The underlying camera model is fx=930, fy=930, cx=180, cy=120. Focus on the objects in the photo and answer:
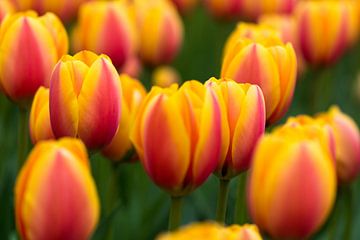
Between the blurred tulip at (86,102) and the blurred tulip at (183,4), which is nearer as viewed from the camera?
the blurred tulip at (86,102)

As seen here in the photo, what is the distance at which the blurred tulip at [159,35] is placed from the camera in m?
2.27

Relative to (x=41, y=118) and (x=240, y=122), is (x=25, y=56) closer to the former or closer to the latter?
(x=41, y=118)

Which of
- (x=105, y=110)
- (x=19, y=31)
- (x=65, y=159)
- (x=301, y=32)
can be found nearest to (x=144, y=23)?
(x=301, y=32)

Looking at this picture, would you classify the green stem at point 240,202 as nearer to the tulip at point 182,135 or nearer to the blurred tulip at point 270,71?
the blurred tulip at point 270,71

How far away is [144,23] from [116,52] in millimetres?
473

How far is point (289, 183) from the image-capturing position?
3.22 feet

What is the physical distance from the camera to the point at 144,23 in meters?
2.34

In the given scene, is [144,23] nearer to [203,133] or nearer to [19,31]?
[19,31]

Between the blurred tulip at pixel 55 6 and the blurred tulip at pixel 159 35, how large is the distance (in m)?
0.17

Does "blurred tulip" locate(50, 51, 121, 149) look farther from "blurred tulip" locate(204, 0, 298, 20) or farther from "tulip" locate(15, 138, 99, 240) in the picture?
"blurred tulip" locate(204, 0, 298, 20)

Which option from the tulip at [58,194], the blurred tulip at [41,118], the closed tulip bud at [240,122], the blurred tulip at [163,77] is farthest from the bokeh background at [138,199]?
the tulip at [58,194]

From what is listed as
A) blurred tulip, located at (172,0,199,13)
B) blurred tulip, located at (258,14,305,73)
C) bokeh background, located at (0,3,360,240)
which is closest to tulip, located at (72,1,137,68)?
bokeh background, located at (0,3,360,240)

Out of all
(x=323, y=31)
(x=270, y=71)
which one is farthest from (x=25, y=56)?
(x=323, y=31)

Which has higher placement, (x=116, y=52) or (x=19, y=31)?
(x=19, y=31)
